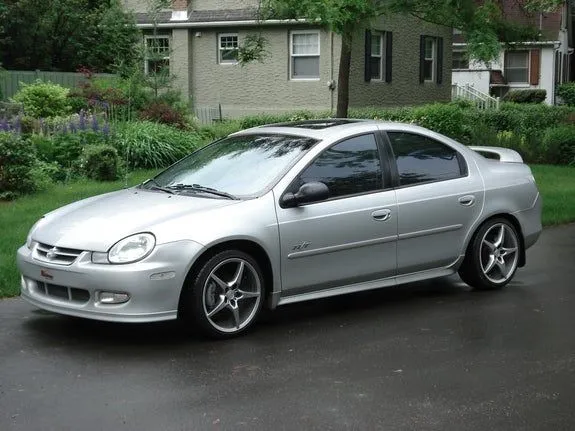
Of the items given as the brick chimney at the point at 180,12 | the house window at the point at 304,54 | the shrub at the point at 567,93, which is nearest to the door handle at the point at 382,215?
the house window at the point at 304,54

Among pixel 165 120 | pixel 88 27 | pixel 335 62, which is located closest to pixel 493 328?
pixel 165 120

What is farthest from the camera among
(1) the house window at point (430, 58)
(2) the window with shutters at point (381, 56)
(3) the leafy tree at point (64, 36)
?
(1) the house window at point (430, 58)

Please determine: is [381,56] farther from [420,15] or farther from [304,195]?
[304,195]

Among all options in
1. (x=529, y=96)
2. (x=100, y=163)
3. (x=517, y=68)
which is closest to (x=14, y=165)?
(x=100, y=163)

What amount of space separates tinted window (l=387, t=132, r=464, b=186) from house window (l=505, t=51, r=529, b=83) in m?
31.9

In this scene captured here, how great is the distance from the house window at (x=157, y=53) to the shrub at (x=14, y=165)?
35.2 feet

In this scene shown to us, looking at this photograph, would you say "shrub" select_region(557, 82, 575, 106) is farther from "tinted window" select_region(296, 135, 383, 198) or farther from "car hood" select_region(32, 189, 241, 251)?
"car hood" select_region(32, 189, 241, 251)

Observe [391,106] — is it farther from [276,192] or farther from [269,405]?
[269,405]

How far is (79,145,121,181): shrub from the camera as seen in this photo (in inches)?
563

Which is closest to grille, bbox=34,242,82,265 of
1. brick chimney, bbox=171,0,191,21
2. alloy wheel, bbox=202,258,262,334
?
alloy wheel, bbox=202,258,262,334

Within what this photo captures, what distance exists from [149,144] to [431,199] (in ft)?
30.1

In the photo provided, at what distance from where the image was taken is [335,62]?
86.3 ft

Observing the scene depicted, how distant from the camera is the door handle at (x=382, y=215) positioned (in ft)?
24.6

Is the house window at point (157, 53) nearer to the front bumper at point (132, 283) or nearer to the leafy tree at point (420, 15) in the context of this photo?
the leafy tree at point (420, 15)
